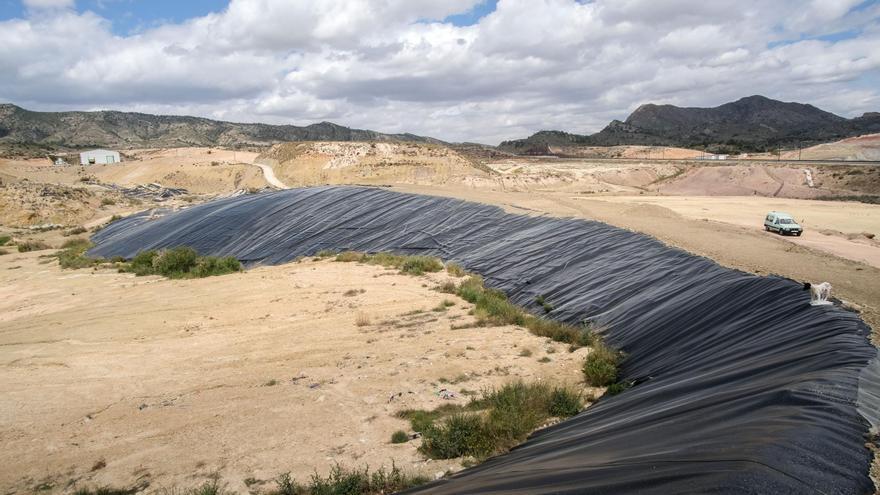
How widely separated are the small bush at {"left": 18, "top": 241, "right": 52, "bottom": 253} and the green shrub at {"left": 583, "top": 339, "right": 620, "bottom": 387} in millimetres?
34485

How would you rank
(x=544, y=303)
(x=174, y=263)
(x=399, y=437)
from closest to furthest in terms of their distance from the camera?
(x=399, y=437) → (x=544, y=303) → (x=174, y=263)

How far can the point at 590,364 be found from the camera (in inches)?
412

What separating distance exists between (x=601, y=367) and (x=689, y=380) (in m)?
2.92

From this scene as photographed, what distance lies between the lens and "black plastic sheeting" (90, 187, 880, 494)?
451 centimetres

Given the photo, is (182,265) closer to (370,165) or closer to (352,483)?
(352,483)

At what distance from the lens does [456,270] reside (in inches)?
800

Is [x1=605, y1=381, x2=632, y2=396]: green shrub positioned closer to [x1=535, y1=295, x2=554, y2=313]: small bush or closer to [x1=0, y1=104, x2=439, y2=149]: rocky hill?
[x1=535, y1=295, x2=554, y2=313]: small bush

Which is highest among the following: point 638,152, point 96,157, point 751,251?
point 96,157

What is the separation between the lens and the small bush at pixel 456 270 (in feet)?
65.6

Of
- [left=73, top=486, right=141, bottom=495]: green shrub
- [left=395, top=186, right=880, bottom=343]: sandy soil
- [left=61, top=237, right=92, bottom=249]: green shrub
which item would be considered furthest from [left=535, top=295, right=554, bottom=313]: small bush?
[left=61, top=237, right=92, bottom=249]: green shrub

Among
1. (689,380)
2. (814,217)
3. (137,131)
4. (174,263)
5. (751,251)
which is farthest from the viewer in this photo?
(137,131)

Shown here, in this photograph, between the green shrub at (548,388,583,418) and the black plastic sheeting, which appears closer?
the black plastic sheeting

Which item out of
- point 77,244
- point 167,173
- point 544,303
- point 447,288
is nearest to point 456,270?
point 447,288

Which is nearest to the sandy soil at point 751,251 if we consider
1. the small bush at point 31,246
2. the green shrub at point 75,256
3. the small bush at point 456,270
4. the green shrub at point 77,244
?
the small bush at point 456,270
